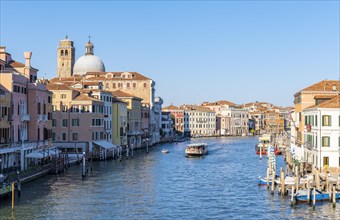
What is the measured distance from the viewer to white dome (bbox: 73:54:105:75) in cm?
8062

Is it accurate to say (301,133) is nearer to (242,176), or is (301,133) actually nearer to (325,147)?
(242,176)

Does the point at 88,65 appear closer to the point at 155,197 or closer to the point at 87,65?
the point at 87,65

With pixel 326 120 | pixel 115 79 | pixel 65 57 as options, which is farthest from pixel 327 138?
pixel 65 57

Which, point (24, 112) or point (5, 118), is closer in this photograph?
point (5, 118)

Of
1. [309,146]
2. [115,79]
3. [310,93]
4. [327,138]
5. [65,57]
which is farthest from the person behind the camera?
[65,57]

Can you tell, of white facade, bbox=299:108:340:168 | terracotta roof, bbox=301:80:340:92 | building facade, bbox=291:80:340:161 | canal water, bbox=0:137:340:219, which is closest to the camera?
canal water, bbox=0:137:340:219

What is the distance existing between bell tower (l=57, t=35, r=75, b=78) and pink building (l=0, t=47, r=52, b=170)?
47925mm

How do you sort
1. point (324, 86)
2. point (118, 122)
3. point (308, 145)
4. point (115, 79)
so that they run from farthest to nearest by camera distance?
point (115, 79) → point (118, 122) → point (324, 86) → point (308, 145)

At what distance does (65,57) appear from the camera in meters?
84.9

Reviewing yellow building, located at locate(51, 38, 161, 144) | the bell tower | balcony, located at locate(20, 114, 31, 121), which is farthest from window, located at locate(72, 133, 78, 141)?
the bell tower

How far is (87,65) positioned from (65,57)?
5.59m

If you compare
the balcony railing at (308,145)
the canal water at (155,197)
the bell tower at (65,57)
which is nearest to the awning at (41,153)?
the canal water at (155,197)

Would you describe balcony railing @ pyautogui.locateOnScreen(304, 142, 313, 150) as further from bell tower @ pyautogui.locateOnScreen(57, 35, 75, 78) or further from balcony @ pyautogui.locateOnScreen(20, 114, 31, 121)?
bell tower @ pyautogui.locateOnScreen(57, 35, 75, 78)

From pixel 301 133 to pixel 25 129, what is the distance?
14.9m
